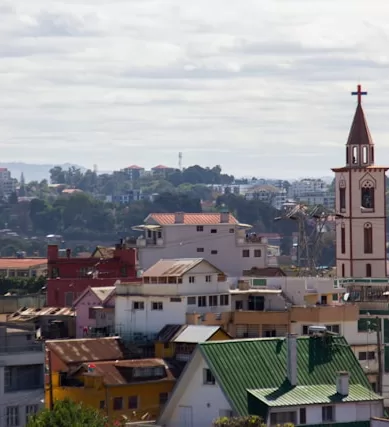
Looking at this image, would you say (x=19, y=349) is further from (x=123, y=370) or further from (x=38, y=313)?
(x=38, y=313)

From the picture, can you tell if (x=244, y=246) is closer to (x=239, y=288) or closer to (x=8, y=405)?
(x=239, y=288)

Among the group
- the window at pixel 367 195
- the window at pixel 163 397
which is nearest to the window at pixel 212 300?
the window at pixel 163 397

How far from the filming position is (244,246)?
104 m

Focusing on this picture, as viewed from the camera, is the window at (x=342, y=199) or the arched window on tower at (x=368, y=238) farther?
the window at (x=342, y=199)

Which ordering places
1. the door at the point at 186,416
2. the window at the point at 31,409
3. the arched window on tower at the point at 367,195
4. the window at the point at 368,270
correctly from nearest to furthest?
1. the door at the point at 186,416
2. the window at the point at 31,409
3. the window at the point at 368,270
4. the arched window on tower at the point at 367,195

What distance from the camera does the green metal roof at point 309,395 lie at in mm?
56000

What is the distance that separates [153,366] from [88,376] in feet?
7.10

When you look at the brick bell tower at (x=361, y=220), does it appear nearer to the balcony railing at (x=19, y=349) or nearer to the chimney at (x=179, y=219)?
the chimney at (x=179, y=219)

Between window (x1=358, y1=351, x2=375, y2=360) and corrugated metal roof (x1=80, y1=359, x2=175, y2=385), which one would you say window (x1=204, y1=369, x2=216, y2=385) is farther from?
window (x1=358, y1=351, x2=375, y2=360)

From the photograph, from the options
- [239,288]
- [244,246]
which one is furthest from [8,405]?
[244,246]

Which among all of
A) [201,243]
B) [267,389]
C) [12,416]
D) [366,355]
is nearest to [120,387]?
[12,416]

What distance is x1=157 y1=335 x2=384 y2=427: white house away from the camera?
56062mm

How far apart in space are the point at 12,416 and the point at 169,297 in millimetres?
12592

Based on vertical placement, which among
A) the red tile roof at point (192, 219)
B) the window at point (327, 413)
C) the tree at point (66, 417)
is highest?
the red tile roof at point (192, 219)
